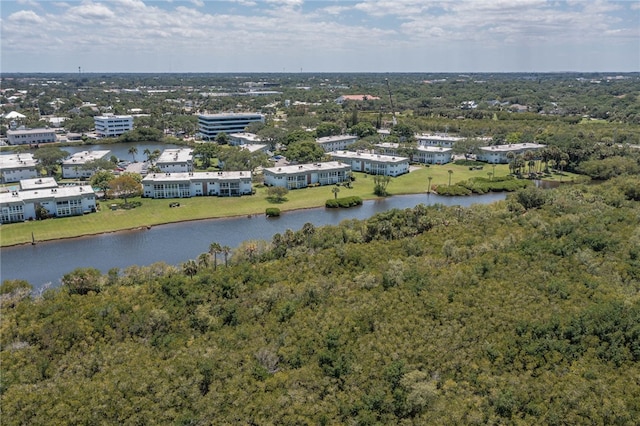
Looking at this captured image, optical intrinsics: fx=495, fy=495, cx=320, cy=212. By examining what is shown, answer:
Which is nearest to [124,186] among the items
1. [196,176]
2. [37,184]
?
[196,176]

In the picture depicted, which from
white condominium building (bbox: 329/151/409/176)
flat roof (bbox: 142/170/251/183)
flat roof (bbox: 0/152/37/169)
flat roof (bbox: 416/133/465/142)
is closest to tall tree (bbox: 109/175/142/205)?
flat roof (bbox: 142/170/251/183)

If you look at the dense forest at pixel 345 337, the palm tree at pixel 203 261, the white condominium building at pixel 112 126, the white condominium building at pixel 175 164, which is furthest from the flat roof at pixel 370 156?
the white condominium building at pixel 112 126

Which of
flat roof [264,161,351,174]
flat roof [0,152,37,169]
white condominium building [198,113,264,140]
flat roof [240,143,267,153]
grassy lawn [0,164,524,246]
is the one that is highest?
white condominium building [198,113,264,140]

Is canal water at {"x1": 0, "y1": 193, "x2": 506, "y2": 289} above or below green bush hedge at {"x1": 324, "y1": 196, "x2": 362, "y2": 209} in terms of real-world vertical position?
below

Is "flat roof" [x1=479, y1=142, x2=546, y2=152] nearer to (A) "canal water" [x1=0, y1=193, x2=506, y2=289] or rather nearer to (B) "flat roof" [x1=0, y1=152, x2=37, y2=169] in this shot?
(A) "canal water" [x1=0, y1=193, x2=506, y2=289]

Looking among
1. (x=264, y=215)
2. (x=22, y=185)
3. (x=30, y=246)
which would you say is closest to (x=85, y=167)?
(x=22, y=185)

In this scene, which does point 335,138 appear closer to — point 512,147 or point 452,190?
point 512,147

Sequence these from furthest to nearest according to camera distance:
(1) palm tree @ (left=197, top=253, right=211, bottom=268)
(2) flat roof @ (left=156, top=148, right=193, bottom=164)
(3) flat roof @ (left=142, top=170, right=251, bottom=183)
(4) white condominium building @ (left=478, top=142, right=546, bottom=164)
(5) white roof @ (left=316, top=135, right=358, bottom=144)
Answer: (5) white roof @ (left=316, top=135, right=358, bottom=144) → (4) white condominium building @ (left=478, top=142, right=546, bottom=164) → (2) flat roof @ (left=156, top=148, right=193, bottom=164) → (3) flat roof @ (left=142, top=170, right=251, bottom=183) → (1) palm tree @ (left=197, top=253, right=211, bottom=268)
